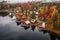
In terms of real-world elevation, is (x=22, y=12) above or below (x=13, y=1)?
below

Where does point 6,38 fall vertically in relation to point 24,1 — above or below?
below

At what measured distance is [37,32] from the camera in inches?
603

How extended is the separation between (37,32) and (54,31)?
1859 mm

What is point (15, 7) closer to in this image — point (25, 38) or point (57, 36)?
point (25, 38)

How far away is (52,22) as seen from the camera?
50.6ft

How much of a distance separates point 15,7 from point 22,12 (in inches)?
61.6

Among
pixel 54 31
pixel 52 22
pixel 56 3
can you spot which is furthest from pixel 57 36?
pixel 56 3

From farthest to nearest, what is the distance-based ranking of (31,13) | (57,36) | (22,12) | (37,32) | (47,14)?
1. (22,12)
2. (31,13)
3. (47,14)
4. (37,32)
5. (57,36)

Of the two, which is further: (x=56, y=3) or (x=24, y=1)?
(x=24, y=1)

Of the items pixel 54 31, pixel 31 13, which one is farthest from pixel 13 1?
pixel 54 31

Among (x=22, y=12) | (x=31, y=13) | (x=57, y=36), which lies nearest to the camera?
(x=57, y=36)

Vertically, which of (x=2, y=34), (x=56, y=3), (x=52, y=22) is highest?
(x=56, y=3)

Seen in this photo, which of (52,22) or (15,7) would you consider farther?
(15,7)

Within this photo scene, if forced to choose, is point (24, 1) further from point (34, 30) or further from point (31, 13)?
point (34, 30)
